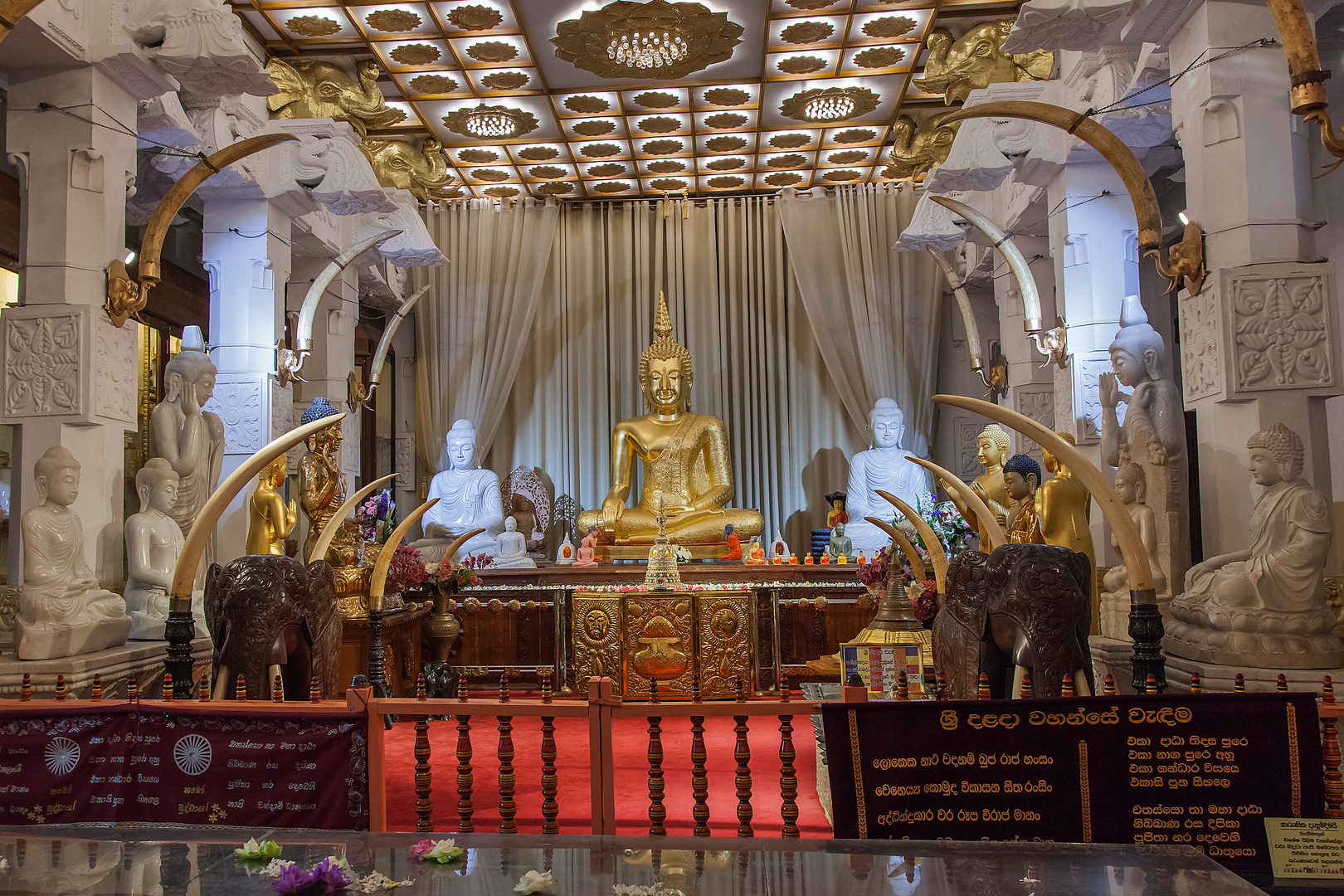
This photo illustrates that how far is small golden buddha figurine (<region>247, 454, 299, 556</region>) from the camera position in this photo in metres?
5.38

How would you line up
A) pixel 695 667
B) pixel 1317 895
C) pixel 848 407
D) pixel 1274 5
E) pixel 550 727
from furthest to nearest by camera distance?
pixel 848 407, pixel 695 667, pixel 1274 5, pixel 550 727, pixel 1317 895

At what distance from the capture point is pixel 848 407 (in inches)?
394

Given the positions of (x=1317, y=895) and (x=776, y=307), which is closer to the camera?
(x=1317, y=895)

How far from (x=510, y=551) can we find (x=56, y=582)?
4093mm

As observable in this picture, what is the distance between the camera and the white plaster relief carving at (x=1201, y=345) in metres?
4.07

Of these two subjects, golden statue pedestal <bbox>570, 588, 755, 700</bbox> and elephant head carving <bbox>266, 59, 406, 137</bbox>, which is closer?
golden statue pedestal <bbox>570, 588, 755, 700</bbox>

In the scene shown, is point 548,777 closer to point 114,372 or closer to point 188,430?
point 114,372

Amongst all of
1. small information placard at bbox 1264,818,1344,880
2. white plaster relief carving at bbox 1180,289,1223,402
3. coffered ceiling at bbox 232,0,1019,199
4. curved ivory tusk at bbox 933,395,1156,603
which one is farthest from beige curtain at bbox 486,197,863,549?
small information placard at bbox 1264,818,1344,880

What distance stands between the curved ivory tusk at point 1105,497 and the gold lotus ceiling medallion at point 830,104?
210 inches

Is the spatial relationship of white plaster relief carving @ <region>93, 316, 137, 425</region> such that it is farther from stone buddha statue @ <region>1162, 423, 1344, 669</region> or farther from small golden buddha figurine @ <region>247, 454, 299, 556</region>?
stone buddha statue @ <region>1162, 423, 1344, 669</region>

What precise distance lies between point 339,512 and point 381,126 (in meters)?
5.08

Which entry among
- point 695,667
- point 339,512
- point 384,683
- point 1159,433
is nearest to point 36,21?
point 339,512

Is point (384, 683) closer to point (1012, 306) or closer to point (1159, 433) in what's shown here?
point (1159, 433)

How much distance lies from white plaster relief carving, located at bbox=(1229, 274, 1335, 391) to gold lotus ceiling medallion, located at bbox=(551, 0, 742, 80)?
4112mm
